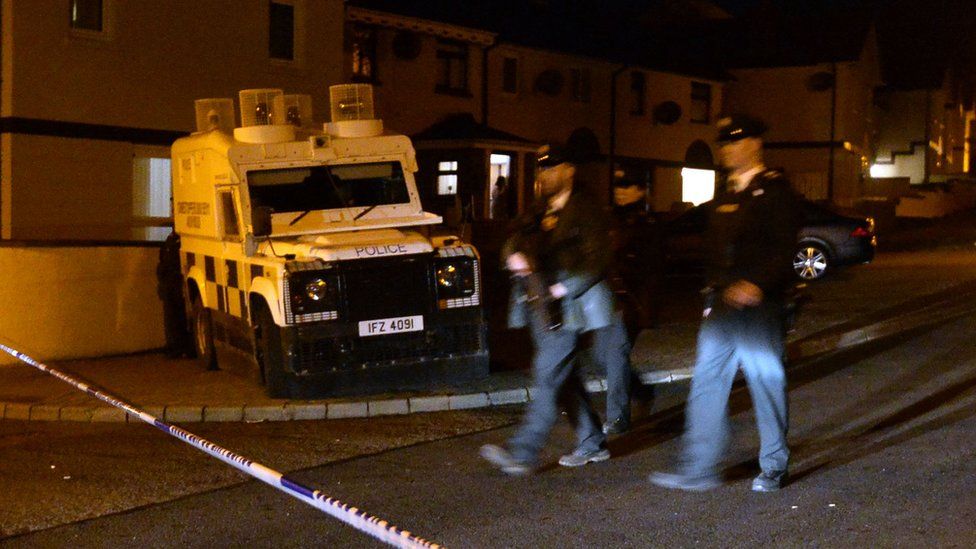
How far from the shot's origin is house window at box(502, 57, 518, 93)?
3275 cm

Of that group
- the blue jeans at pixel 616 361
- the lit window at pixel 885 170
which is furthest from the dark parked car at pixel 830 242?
the lit window at pixel 885 170

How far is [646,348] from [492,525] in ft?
22.5

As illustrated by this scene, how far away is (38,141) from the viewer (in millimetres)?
Answer: 17859

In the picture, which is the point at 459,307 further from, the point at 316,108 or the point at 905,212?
the point at 905,212

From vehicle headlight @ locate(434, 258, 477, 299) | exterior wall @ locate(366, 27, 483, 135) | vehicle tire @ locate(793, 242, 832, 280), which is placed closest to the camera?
vehicle headlight @ locate(434, 258, 477, 299)

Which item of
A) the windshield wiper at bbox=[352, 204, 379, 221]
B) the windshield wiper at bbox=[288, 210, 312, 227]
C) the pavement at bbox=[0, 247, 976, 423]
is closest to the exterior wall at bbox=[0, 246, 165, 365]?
the pavement at bbox=[0, 247, 976, 423]

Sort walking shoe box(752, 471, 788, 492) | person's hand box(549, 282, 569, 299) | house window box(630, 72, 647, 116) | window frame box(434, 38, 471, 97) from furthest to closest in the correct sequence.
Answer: house window box(630, 72, 647, 116)
window frame box(434, 38, 471, 97)
person's hand box(549, 282, 569, 299)
walking shoe box(752, 471, 788, 492)

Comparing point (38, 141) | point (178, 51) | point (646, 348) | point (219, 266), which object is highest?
point (178, 51)

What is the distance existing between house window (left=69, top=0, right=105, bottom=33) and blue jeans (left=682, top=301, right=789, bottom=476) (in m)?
14.3

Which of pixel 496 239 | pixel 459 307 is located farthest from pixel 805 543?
pixel 496 239

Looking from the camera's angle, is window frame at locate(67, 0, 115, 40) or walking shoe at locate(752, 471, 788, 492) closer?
walking shoe at locate(752, 471, 788, 492)

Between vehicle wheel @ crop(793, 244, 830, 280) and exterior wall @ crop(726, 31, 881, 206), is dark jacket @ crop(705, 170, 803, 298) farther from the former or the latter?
exterior wall @ crop(726, 31, 881, 206)

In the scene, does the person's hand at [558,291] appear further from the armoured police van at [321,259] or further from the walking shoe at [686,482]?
the armoured police van at [321,259]

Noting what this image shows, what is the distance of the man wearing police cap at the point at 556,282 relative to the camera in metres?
7.16
